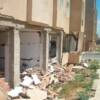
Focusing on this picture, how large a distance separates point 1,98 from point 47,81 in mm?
7269

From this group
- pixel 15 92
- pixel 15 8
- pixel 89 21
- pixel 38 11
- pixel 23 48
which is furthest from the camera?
pixel 89 21

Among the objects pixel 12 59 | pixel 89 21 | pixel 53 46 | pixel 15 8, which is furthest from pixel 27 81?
pixel 89 21

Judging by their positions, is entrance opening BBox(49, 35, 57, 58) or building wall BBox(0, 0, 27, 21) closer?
building wall BBox(0, 0, 27, 21)

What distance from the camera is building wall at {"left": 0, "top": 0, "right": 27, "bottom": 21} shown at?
11.1m

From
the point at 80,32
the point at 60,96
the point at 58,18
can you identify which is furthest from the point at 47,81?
the point at 80,32

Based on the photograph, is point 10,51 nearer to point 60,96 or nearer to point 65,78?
point 60,96

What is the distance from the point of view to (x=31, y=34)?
18281 mm

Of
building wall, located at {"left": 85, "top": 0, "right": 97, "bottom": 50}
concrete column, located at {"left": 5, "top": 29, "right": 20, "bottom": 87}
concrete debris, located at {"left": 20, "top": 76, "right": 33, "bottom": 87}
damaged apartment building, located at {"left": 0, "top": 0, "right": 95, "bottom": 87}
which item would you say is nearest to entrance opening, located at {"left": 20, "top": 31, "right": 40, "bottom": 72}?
damaged apartment building, located at {"left": 0, "top": 0, "right": 95, "bottom": 87}

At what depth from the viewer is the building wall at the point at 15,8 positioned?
11125 millimetres

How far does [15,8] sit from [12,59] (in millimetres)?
2021

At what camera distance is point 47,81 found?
604 inches

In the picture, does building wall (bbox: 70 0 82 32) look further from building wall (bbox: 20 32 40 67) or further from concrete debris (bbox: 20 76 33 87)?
concrete debris (bbox: 20 76 33 87)

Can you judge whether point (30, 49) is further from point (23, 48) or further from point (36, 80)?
point (36, 80)

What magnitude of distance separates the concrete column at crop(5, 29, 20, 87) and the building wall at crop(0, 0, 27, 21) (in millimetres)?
710
